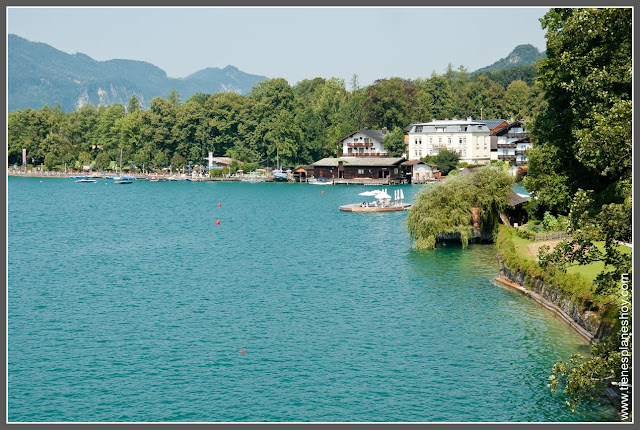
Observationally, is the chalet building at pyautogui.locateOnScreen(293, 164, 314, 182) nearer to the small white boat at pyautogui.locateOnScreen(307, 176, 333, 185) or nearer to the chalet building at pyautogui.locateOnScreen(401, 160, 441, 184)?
the small white boat at pyautogui.locateOnScreen(307, 176, 333, 185)

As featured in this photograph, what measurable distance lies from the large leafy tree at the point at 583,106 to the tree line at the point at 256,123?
9364 centimetres

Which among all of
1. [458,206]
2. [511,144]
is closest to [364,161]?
[511,144]

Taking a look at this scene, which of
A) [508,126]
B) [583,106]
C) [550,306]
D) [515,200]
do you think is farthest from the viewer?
[508,126]

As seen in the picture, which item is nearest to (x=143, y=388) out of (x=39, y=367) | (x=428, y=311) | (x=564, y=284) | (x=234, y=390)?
(x=234, y=390)

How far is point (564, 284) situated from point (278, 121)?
122152mm

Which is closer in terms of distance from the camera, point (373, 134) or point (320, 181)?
point (320, 181)

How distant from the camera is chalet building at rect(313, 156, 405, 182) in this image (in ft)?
426

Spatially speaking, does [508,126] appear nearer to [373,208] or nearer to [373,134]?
[373,134]

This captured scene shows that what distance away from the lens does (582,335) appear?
30.0 m

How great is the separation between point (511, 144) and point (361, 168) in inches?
1068

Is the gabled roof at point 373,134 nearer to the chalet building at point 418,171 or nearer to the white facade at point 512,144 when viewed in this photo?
the chalet building at point 418,171

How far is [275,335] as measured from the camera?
32594mm

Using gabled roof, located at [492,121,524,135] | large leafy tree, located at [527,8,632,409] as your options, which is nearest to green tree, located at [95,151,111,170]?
gabled roof, located at [492,121,524,135]

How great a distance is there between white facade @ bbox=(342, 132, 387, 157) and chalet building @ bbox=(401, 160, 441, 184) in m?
10.6
